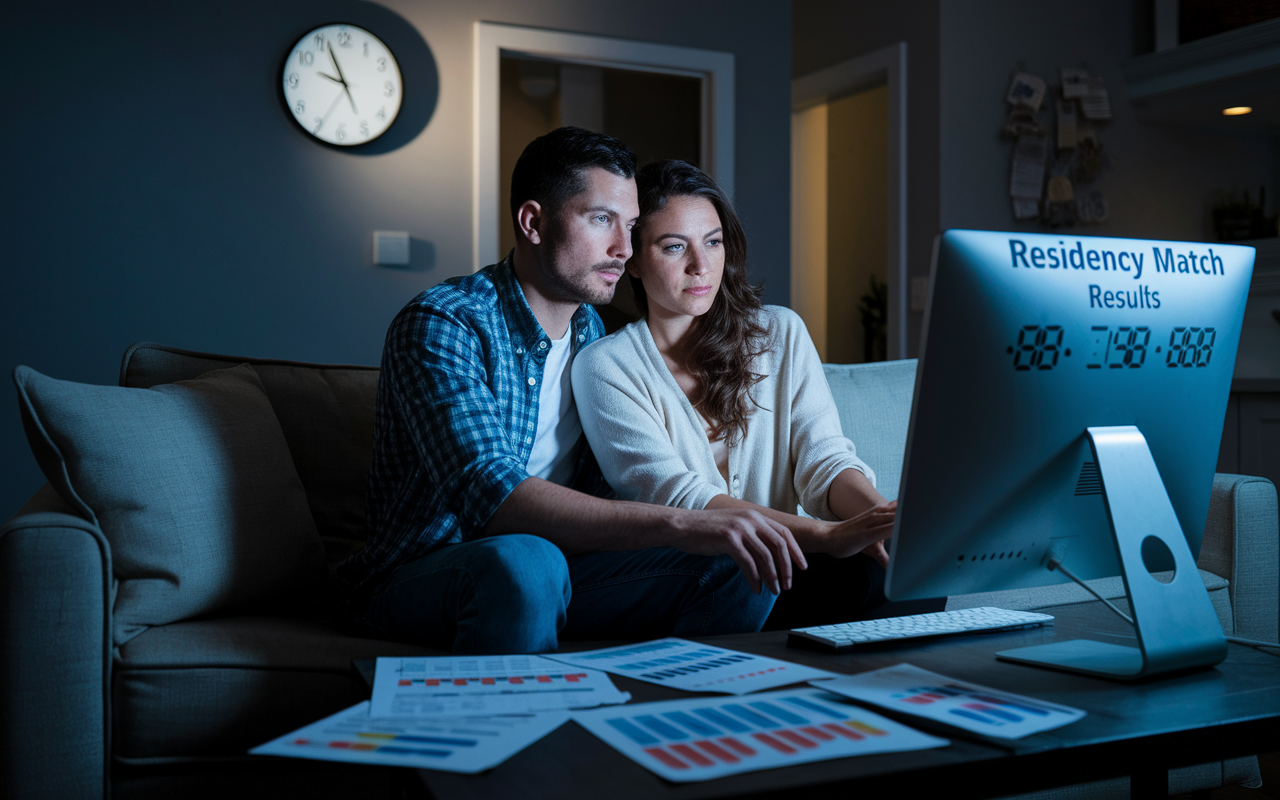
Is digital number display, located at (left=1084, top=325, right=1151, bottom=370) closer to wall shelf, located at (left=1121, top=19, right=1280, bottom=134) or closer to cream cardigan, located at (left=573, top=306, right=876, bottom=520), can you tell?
cream cardigan, located at (left=573, top=306, right=876, bottom=520)

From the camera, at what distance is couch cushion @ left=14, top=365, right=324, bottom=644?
51.8 inches

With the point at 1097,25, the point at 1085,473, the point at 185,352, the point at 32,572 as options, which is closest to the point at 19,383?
the point at 32,572

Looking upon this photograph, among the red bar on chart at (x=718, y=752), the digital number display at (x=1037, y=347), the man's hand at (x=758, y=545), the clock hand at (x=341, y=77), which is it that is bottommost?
the red bar on chart at (x=718, y=752)

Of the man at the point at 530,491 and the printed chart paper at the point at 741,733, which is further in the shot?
the man at the point at 530,491

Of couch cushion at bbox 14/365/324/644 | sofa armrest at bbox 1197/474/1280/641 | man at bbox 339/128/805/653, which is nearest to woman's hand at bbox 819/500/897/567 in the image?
man at bbox 339/128/805/653

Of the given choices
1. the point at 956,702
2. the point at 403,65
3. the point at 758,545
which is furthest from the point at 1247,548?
the point at 403,65

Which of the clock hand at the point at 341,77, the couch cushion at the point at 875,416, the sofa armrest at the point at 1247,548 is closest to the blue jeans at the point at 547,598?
the couch cushion at the point at 875,416

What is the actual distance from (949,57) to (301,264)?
2557 millimetres

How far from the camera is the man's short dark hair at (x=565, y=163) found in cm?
160

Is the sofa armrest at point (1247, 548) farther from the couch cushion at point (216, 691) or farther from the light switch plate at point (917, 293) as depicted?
the light switch plate at point (917, 293)

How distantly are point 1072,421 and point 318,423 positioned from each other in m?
1.33

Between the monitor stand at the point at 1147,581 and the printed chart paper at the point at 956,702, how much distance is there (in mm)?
141

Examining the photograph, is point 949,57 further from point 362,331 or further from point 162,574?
point 162,574

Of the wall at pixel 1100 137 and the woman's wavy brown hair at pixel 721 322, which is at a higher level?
the wall at pixel 1100 137
